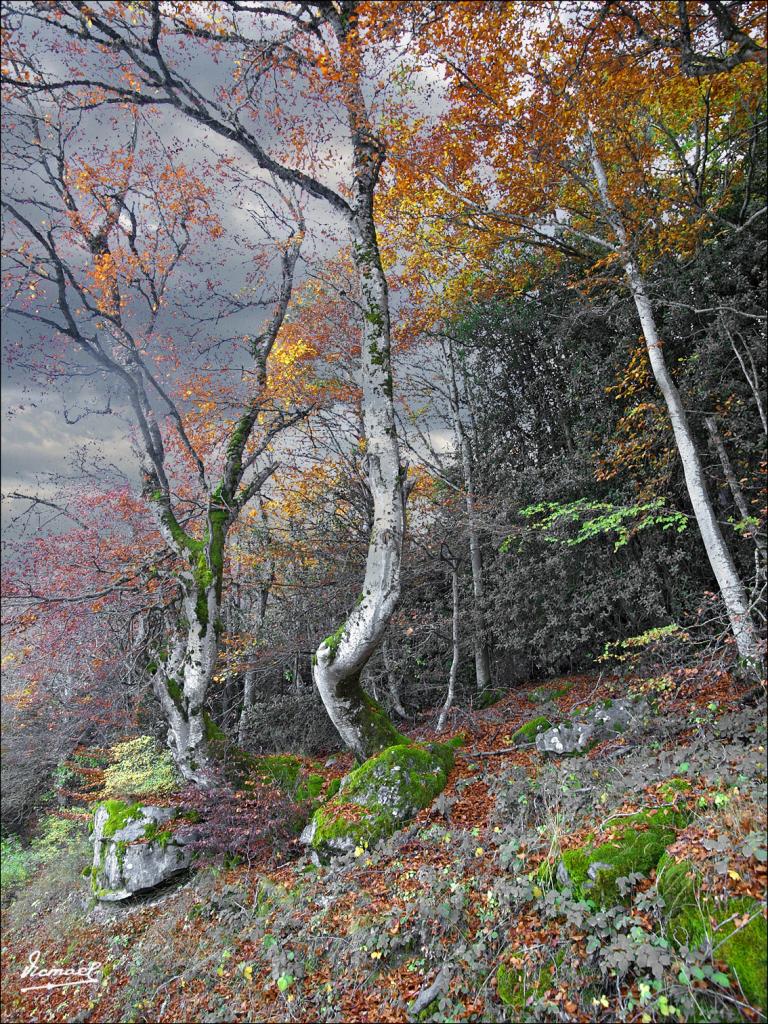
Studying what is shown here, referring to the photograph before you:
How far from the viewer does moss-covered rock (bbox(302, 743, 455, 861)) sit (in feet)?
17.9

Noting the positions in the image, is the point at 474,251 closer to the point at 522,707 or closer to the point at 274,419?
the point at 274,419

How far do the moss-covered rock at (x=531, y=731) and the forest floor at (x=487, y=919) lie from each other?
0.14m

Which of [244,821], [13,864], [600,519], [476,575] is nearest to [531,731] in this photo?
[600,519]

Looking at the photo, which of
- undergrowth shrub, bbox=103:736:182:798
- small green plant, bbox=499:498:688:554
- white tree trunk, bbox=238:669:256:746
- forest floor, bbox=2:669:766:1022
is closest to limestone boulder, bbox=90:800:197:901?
forest floor, bbox=2:669:766:1022

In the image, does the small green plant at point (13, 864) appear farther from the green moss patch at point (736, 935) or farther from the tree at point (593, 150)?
the tree at point (593, 150)

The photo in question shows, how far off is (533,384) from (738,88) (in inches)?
215

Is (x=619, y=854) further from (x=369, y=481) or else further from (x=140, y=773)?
(x=140, y=773)

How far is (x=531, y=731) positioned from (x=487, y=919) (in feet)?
12.4

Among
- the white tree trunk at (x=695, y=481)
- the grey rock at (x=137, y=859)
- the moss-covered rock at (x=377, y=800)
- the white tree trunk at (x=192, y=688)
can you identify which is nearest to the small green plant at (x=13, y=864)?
the grey rock at (x=137, y=859)

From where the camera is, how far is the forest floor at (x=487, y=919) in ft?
9.12

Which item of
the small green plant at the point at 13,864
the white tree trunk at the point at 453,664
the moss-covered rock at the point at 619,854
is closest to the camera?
the moss-covered rock at the point at 619,854

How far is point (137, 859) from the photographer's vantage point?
6.68 metres

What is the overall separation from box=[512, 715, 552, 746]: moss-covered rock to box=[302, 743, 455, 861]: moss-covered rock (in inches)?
44.3

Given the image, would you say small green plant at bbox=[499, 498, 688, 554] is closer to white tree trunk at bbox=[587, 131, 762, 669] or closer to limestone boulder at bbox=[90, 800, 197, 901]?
white tree trunk at bbox=[587, 131, 762, 669]
